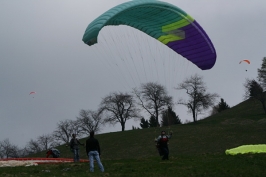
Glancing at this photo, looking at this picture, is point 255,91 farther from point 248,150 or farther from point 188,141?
point 248,150

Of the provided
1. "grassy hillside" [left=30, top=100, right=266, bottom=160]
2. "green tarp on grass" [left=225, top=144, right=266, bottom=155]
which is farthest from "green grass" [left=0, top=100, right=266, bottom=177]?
"green tarp on grass" [left=225, top=144, right=266, bottom=155]

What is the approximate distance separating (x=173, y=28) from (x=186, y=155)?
653 cm

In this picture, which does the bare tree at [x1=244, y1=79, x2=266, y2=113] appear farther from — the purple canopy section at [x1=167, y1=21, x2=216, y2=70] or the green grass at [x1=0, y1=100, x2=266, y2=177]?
the purple canopy section at [x1=167, y1=21, x2=216, y2=70]

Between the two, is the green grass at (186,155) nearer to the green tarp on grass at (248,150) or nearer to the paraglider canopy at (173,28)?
the green tarp on grass at (248,150)

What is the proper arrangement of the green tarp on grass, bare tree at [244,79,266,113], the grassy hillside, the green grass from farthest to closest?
bare tree at [244,79,266,113]
the grassy hillside
the green tarp on grass
the green grass

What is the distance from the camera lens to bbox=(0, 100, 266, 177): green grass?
13.6m

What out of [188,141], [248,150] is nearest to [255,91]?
[188,141]

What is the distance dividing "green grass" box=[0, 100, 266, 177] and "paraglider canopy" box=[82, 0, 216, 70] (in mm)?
5107

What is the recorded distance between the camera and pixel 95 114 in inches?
3265

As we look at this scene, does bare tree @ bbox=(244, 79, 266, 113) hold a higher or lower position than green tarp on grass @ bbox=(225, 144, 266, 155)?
higher

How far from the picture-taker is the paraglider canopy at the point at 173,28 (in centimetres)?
1797

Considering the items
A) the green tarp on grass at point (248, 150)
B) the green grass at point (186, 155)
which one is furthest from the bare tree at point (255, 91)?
the green tarp on grass at point (248, 150)

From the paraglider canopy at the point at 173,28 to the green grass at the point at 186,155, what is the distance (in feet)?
16.8

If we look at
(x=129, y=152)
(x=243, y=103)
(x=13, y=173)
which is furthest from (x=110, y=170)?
(x=243, y=103)
